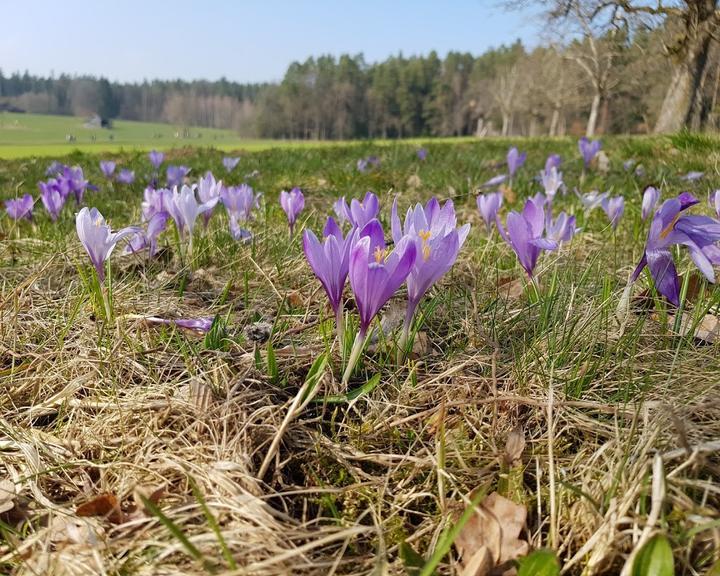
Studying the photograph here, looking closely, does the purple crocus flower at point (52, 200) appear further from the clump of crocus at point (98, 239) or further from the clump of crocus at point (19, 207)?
the clump of crocus at point (98, 239)

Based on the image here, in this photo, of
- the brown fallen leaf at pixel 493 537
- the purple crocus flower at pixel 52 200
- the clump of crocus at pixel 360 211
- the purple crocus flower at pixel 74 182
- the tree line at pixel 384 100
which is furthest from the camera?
the tree line at pixel 384 100

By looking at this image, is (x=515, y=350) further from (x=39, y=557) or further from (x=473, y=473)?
(x=39, y=557)

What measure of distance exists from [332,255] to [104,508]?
67 centimetres

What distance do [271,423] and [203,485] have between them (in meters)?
0.20

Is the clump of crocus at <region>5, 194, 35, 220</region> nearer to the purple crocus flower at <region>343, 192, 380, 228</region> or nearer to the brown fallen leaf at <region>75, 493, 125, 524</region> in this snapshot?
the purple crocus flower at <region>343, 192, 380, 228</region>

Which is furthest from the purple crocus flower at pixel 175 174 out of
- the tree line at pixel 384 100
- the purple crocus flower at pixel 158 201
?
the tree line at pixel 384 100

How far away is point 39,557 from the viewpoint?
0.91 m

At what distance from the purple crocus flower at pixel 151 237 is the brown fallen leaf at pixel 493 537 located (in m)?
1.65

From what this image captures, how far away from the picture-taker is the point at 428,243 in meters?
1.26

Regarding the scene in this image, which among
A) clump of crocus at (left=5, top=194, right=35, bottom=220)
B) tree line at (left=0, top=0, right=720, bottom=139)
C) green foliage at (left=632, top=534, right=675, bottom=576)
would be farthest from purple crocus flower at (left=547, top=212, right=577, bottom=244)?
tree line at (left=0, top=0, right=720, bottom=139)

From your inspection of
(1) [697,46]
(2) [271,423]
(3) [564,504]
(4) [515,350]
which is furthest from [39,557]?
(1) [697,46]

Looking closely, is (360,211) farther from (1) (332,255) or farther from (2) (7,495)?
(2) (7,495)

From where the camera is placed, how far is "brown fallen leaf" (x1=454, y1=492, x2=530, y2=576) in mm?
935

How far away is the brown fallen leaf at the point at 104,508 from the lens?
100 centimetres
